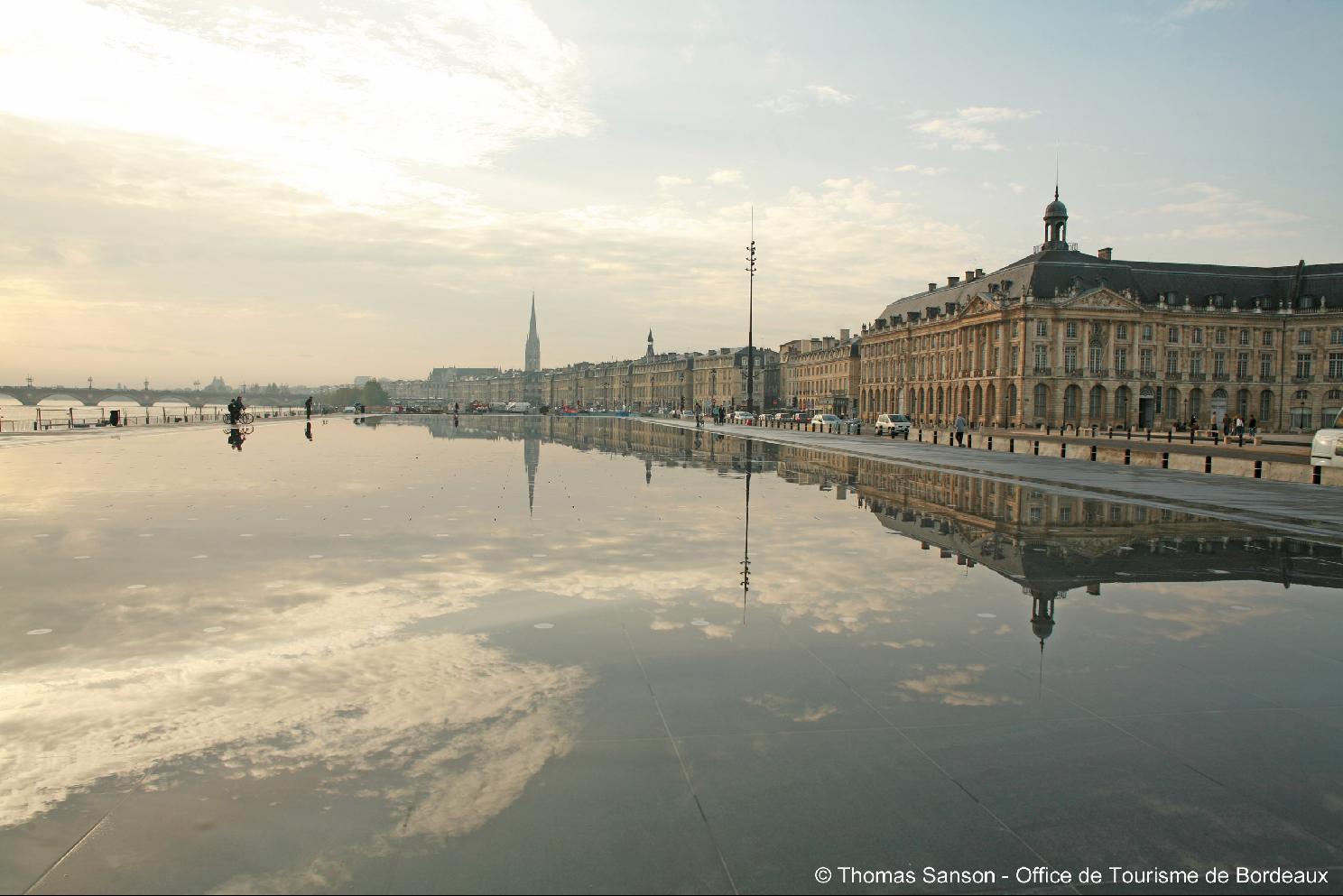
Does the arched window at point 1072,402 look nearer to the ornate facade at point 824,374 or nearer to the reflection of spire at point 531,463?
the ornate facade at point 824,374

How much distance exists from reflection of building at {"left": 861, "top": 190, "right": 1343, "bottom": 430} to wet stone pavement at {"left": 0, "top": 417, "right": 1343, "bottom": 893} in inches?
3105

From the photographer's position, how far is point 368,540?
12703 mm

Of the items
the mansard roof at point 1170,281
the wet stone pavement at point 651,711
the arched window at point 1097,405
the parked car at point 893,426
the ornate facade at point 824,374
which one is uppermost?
the mansard roof at point 1170,281

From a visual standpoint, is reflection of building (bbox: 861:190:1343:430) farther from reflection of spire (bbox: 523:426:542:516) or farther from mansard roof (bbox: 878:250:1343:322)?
reflection of spire (bbox: 523:426:542:516)

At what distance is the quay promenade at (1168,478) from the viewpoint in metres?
17.5

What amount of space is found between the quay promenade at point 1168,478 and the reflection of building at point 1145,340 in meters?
46.6

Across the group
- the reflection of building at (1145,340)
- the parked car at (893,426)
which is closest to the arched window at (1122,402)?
the reflection of building at (1145,340)

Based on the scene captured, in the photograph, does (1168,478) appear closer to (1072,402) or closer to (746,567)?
(746,567)

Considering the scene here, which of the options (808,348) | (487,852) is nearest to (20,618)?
(487,852)

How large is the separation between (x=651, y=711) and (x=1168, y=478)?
25.5 meters

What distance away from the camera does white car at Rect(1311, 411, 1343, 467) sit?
85.9 ft

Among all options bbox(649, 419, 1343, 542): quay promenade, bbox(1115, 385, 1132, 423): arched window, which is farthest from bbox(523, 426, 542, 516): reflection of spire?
bbox(1115, 385, 1132, 423): arched window

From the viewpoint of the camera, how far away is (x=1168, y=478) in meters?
26.2

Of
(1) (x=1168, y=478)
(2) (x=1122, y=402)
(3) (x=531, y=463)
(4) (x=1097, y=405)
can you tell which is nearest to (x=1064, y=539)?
(1) (x=1168, y=478)
